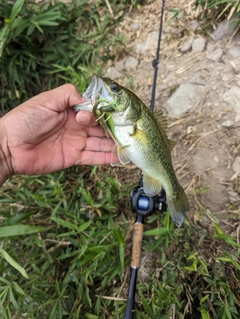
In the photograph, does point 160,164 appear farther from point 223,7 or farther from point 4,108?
point 4,108

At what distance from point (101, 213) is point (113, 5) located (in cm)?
275

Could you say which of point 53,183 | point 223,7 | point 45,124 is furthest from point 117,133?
point 223,7

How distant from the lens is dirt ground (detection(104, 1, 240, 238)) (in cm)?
312

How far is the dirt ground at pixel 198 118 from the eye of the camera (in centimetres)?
312

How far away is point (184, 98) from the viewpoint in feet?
11.8

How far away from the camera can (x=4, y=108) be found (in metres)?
4.23

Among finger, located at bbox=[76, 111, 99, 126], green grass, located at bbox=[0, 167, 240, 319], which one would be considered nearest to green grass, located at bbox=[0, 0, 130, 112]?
green grass, located at bbox=[0, 167, 240, 319]

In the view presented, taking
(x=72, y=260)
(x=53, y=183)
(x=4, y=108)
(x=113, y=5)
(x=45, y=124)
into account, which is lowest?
(x=72, y=260)

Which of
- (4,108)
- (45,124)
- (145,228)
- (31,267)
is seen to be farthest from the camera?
(4,108)

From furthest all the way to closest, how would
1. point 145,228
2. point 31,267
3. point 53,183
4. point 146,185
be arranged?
point 53,183, point 145,228, point 31,267, point 146,185

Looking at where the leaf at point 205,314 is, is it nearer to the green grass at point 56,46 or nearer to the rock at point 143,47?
the green grass at point 56,46

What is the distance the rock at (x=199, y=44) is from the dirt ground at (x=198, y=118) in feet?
0.15

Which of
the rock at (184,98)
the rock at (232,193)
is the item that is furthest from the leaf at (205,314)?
the rock at (184,98)

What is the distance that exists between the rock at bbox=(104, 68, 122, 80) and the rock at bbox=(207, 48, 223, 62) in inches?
43.7
